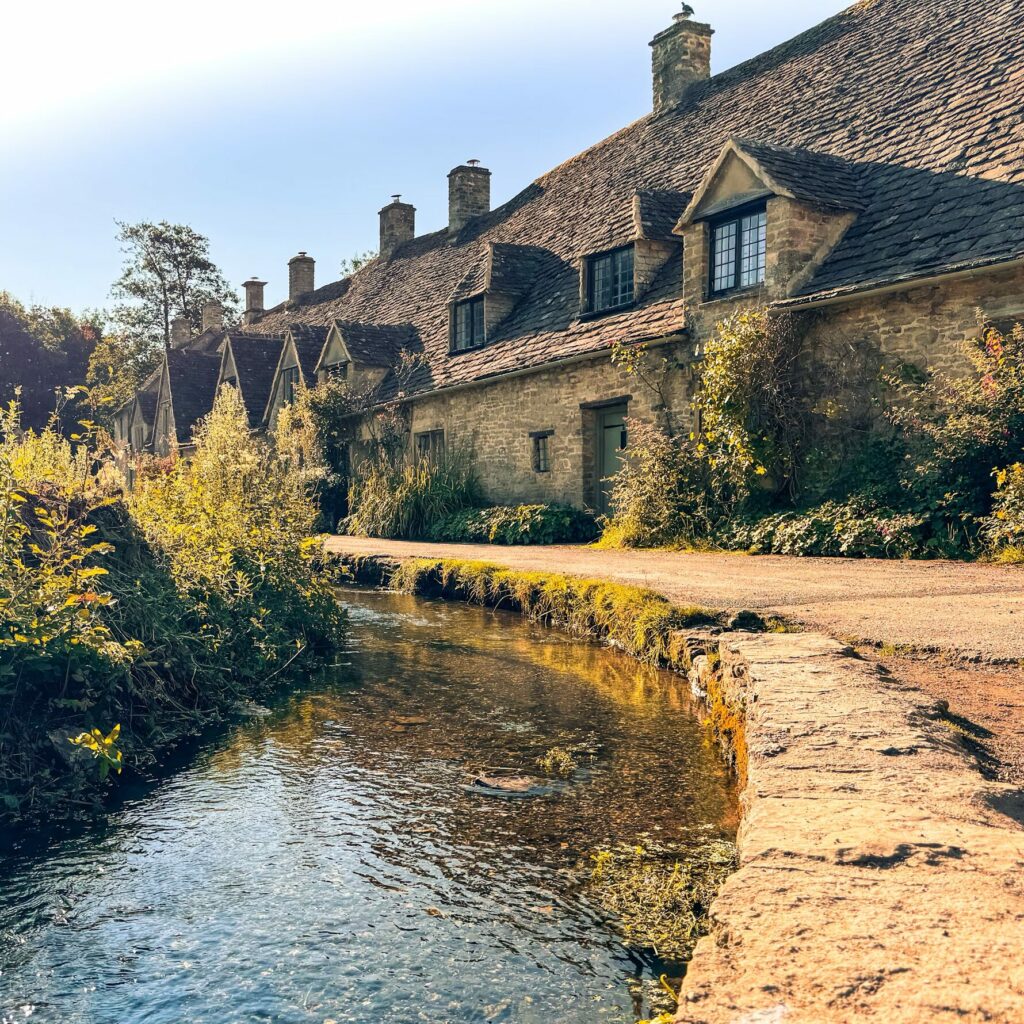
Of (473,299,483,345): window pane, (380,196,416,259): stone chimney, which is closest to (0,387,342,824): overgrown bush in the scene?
(473,299,483,345): window pane

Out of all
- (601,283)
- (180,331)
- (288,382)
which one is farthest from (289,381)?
(180,331)

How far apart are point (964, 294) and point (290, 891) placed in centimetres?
1019

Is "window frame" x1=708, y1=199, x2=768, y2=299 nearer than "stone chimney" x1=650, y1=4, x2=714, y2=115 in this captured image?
Yes

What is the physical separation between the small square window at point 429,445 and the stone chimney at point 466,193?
8.71 meters

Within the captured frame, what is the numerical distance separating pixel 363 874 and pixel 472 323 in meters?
18.0

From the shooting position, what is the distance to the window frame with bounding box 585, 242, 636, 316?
1628 cm

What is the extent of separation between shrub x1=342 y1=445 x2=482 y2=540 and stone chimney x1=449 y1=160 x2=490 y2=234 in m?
10.2

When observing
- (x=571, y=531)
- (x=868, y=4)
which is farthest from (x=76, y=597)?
(x=868, y=4)

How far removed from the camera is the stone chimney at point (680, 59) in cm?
2027

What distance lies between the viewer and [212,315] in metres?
44.5

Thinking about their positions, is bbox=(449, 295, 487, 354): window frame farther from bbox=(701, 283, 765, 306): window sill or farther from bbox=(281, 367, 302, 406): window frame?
bbox=(281, 367, 302, 406): window frame

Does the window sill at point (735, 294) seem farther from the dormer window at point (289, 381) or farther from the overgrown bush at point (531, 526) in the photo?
the dormer window at point (289, 381)

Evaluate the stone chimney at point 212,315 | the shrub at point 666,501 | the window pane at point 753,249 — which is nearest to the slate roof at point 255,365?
the stone chimney at point 212,315

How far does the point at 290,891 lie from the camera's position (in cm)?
353
